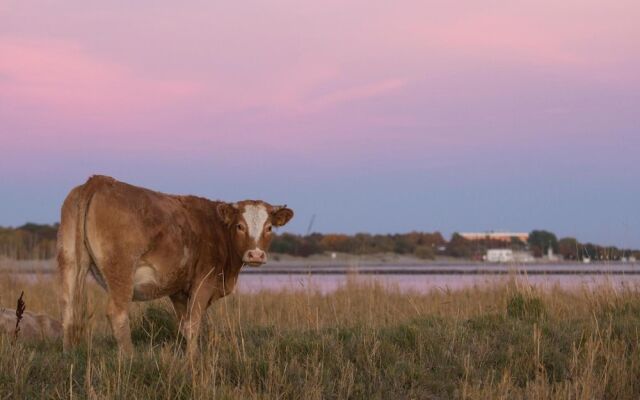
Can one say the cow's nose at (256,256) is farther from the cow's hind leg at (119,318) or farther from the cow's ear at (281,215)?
the cow's hind leg at (119,318)

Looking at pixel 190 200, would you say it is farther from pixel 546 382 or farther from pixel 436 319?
pixel 546 382

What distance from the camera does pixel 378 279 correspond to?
19641 millimetres

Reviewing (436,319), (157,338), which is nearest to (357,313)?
(436,319)

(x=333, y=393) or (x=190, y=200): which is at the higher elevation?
(x=190, y=200)

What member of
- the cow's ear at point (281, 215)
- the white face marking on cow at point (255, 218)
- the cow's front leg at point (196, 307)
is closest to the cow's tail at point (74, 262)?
the cow's front leg at point (196, 307)

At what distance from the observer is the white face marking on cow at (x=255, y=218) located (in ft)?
33.5

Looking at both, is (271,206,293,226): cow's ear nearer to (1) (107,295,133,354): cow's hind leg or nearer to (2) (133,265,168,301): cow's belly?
(2) (133,265,168,301): cow's belly

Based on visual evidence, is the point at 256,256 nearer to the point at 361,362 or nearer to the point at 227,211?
the point at 227,211

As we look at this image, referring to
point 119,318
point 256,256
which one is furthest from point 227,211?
point 119,318

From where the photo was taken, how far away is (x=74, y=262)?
8750 millimetres

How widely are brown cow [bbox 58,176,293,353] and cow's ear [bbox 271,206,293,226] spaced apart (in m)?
0.57

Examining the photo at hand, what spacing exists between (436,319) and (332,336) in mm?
2063

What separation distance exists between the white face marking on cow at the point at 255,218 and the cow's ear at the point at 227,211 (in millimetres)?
147

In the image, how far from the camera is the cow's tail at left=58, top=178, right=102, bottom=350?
868 cm
